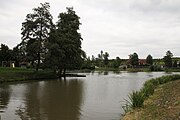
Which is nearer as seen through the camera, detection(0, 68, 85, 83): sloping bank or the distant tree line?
detection(0, 68, 85, 83): sloping bank

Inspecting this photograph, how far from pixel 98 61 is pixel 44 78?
11525cm

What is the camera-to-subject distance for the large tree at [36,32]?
168 ft

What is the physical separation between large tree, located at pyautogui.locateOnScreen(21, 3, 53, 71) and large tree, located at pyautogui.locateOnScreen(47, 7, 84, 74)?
1.33m

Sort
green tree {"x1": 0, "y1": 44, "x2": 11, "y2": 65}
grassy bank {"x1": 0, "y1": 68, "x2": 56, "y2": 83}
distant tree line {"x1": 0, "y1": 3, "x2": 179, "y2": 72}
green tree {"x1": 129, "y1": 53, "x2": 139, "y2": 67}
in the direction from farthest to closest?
green tree {"x1": 129, "y1": 53, "x2": 139, "y2": 67} → green tree {"x1": 0, "y1": 44, "x2": 11, "y2": 65} → distant tree line {"x1": 0, "y1": 3, "x2": 179, "y2": 72} → grassy bank {"x1": 0, "y1": 68, "x2": 56, "y2": 83}

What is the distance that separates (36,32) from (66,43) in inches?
229

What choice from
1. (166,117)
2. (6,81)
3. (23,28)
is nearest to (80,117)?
(166,117)

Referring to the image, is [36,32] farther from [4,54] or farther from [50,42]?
[4,54]

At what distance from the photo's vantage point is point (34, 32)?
52500 millimetres

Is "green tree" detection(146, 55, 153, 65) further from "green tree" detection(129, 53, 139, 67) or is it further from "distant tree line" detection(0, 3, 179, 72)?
"distant tree line" detection(0, 3, 179, 72)

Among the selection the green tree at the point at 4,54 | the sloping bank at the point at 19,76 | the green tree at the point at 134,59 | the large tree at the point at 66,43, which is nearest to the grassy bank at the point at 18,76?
the sloping bank at the point at 19,76

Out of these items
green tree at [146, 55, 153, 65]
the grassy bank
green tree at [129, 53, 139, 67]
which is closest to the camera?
the grassy bank

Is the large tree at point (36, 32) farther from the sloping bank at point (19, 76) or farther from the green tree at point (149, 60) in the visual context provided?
the green tree at point (149, 60)

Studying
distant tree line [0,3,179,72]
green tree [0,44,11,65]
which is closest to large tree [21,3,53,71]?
distant tree line [0,3,179,72]

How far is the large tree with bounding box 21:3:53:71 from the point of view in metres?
51.2
